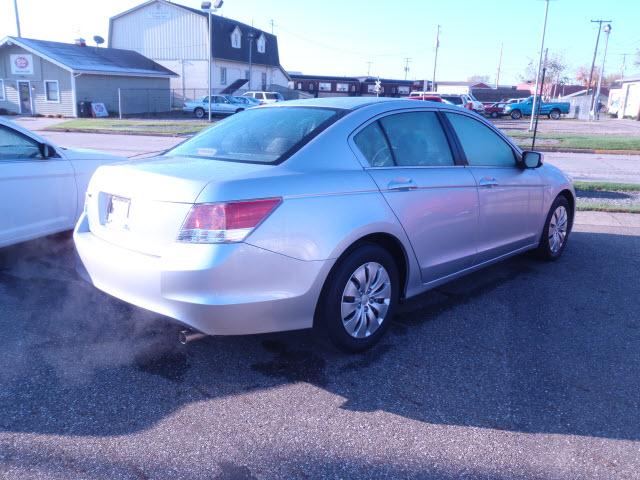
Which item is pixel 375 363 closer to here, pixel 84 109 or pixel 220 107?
pixel 220 107

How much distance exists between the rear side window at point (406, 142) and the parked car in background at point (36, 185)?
3.43 m

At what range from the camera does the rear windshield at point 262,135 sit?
148 inches

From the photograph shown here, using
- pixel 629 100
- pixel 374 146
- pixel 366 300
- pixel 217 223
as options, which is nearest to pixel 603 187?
pixel 374 146

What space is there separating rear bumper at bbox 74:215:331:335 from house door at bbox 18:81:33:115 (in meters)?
40.4

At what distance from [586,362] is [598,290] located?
1.71 meters

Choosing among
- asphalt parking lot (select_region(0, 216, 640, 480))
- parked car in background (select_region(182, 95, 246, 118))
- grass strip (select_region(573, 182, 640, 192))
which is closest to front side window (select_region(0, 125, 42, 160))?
asphalt parking lot (select_region(0, 216, 640, 480))

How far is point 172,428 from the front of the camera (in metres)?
3.02

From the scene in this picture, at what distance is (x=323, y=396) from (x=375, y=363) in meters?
0.55

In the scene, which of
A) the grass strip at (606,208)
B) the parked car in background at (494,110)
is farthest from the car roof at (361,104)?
the parked car in background at (494,110)

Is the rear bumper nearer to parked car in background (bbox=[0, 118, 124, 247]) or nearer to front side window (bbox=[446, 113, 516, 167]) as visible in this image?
front side window (bbox=[446, 113, 516, 167])

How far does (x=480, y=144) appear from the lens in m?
5.07

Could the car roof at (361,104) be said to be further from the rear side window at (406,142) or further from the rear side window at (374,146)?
the rear side window at (374,146)

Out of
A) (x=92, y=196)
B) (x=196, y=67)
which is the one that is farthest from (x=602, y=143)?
(x=196, y=67)

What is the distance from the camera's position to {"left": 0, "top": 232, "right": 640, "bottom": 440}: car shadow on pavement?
3.19m
